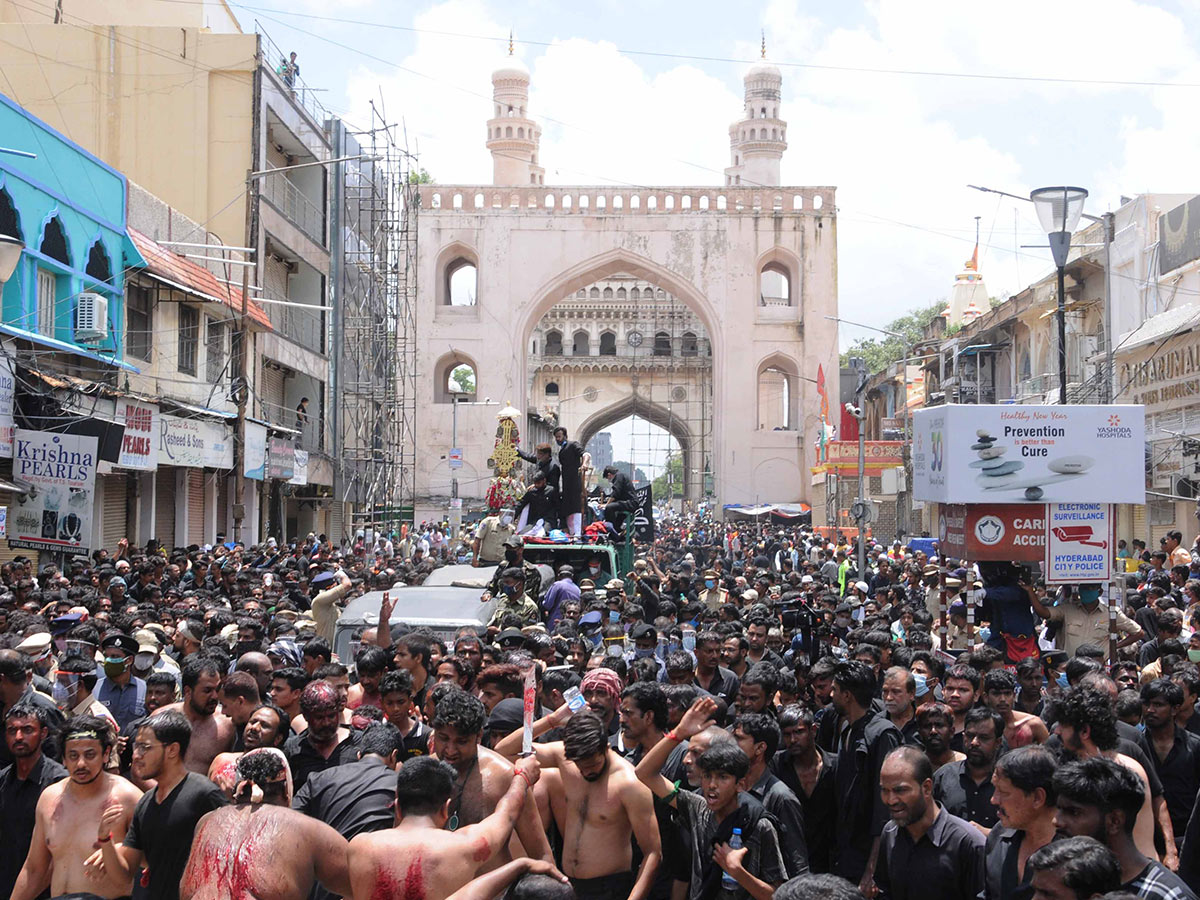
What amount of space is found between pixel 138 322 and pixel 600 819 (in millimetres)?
18396

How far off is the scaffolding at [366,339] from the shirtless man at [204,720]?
27327 millimetres

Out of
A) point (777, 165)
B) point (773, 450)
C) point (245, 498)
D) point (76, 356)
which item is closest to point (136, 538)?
point (76, 356)

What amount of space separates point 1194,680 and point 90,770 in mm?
4926

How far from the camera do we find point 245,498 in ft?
89.6

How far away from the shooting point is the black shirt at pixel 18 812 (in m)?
5.36

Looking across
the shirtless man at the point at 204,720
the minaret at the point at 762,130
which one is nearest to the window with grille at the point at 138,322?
the shirtless man at the point at 204,720

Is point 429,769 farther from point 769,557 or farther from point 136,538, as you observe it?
point 769,557

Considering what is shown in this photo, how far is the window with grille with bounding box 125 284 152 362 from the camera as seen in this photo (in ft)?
69.4

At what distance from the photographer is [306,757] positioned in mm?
5703

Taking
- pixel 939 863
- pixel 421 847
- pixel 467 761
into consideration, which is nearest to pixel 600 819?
pixel 467 761

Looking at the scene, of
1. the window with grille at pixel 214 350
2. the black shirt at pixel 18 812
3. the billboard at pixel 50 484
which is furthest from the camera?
the window with grille at pixel 214 350

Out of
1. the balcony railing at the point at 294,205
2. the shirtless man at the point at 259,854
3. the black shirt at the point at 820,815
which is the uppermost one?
the balcony railing at the point at 294,205

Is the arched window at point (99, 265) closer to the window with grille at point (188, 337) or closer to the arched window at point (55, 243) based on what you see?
the arched window at point (55, 243)

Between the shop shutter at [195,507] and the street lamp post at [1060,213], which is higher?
the street lamp post at [1060,213]
